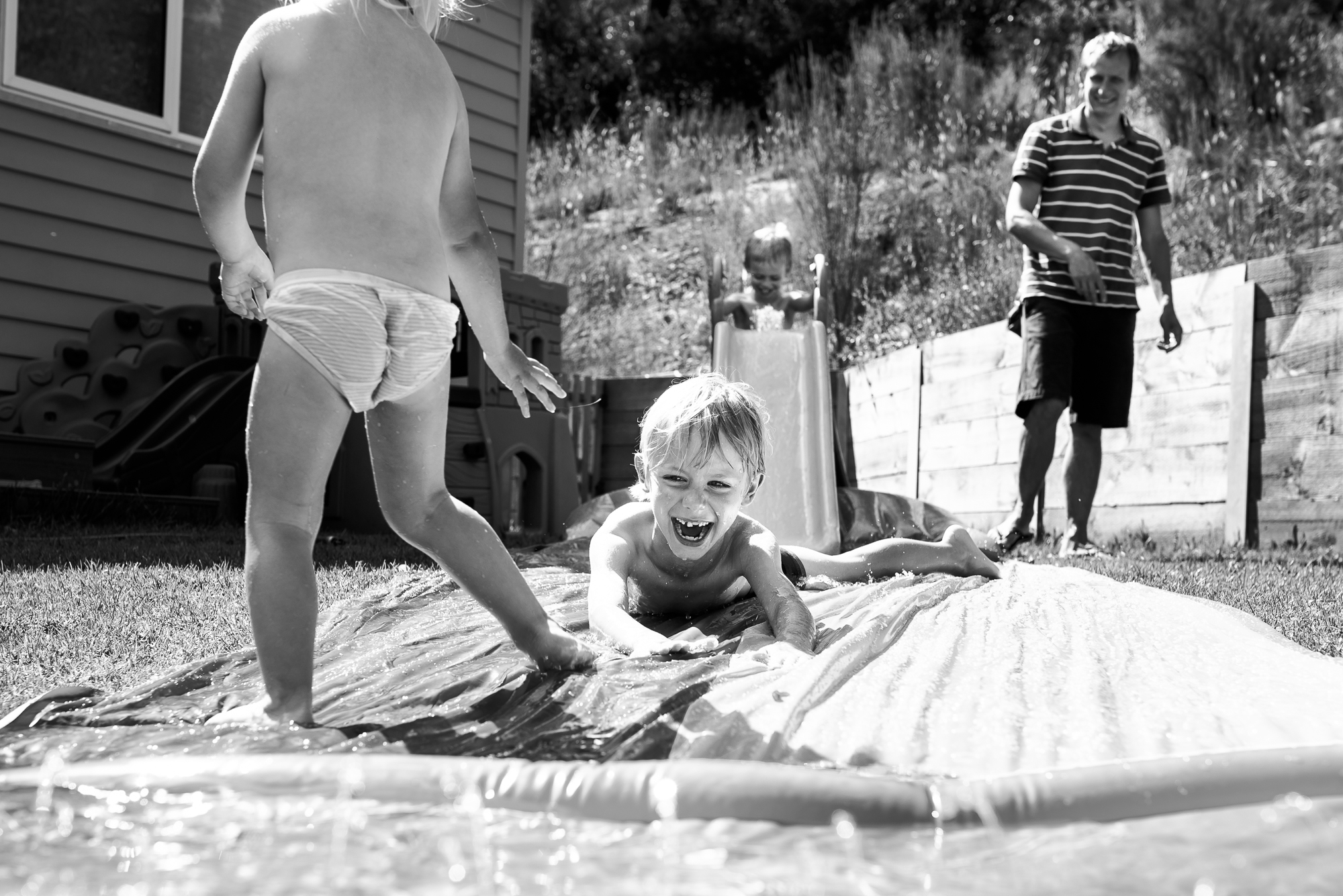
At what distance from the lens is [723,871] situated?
3.85 ft

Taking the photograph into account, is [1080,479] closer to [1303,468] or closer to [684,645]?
[1303,468]

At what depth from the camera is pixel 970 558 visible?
392 cm

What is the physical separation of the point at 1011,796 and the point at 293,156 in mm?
1465

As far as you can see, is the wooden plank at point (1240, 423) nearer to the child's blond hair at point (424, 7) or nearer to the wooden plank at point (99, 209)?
the child's blond hair at point (424, 7)

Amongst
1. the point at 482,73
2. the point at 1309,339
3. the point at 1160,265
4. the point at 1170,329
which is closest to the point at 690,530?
the point at 1170,329

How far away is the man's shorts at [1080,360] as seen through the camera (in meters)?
5.05

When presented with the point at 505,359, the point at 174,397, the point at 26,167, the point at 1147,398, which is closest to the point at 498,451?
the point at 174,397

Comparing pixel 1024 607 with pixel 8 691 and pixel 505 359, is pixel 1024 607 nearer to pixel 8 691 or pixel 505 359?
pixel 505 359

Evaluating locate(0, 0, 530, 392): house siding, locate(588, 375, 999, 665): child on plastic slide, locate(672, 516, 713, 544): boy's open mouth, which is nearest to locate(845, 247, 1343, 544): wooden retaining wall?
locate(588, 375, 999, 665): child on plastic slide

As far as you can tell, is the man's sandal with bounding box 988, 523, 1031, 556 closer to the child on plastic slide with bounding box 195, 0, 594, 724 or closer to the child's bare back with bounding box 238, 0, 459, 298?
the child on plastic slide with bounding box 195, 0, 594, 724

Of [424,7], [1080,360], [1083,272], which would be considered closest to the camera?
[424,7]

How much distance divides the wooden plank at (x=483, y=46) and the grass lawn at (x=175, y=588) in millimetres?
4423

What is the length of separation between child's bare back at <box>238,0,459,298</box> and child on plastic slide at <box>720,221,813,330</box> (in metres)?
4.36

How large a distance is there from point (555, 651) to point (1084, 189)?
3833 mm
